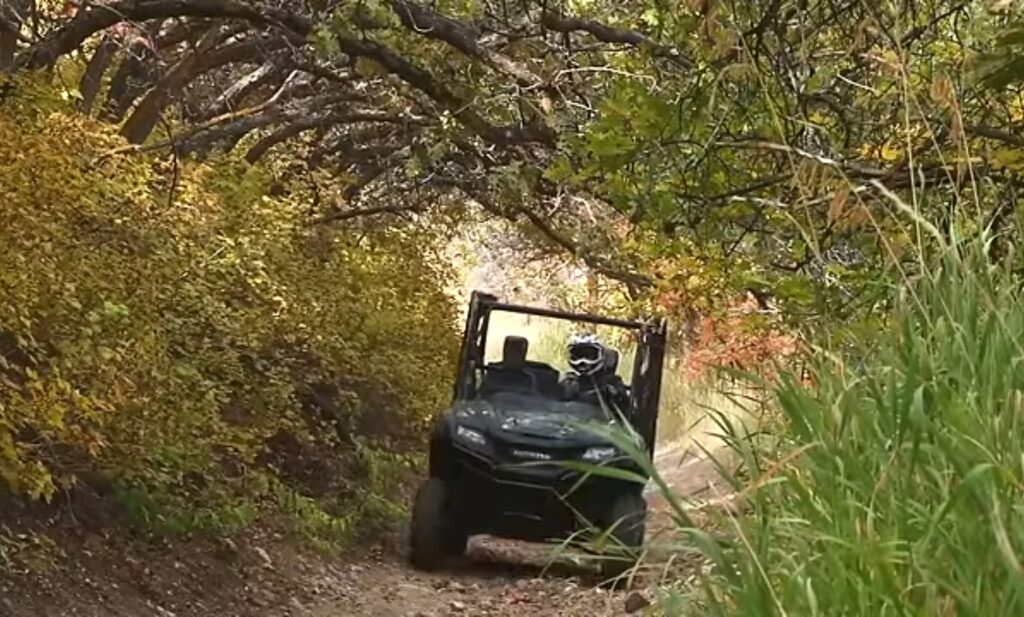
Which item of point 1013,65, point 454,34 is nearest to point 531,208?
point 454,34

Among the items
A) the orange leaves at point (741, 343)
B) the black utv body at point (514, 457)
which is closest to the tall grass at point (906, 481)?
the orange leaves at point (741, 343)

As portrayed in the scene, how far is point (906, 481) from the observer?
8.39ft

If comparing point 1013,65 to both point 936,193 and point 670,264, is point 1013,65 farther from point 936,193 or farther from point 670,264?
point 670,264

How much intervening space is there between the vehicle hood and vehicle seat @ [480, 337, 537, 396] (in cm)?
18

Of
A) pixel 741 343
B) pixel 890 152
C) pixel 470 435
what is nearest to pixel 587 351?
pixel 741 343

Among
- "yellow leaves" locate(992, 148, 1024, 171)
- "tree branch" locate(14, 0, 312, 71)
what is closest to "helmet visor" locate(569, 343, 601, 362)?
"tree branch" locate(14, 0, 312, 71)

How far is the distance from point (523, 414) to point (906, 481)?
768cm

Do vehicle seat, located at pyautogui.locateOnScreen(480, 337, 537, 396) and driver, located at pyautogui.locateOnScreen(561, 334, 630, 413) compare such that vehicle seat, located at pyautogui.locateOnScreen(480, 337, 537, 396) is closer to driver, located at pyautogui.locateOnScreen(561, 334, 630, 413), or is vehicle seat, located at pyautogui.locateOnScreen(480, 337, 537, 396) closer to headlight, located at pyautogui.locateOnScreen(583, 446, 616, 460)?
driver, located at pyautogui.locateOnScreen(561, 334, 630, 413)

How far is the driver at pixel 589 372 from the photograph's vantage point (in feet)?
35.1

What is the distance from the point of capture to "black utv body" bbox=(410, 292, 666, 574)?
975 cm

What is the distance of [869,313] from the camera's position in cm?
449

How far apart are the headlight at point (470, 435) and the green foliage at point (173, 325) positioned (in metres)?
1.33

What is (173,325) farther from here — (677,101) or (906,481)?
(906,481)

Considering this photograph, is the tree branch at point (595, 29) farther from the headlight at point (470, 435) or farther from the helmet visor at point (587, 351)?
the helmet visor at point (587, 351)
